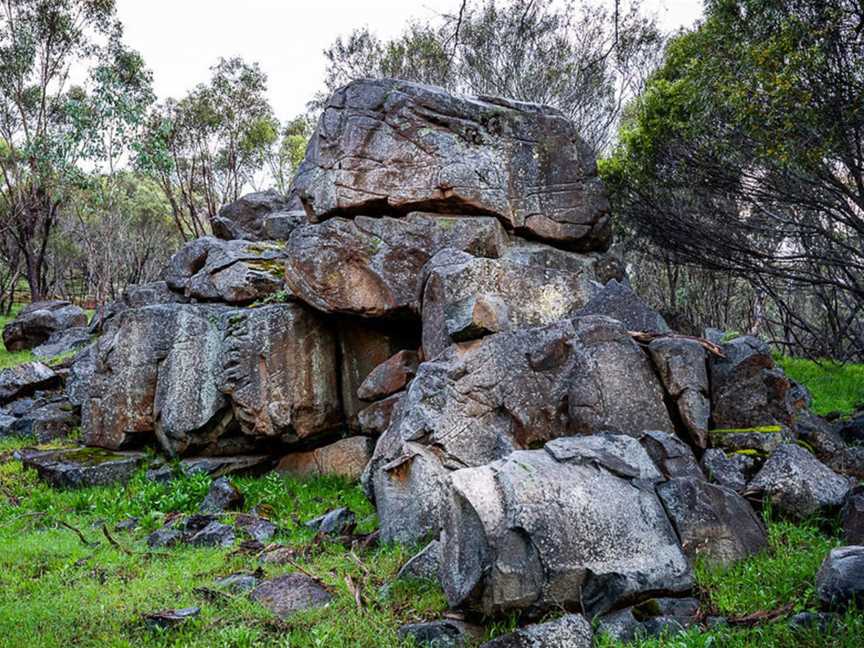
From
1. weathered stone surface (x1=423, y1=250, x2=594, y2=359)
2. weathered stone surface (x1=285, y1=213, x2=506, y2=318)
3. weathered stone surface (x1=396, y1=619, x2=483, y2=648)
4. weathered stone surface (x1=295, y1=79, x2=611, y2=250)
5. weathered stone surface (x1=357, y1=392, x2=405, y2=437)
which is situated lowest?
weathered stone surface (x1=396, y1=619, x2=483, y2=648)

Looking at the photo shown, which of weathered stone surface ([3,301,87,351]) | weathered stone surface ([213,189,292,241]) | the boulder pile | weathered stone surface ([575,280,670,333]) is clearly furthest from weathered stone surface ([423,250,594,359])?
weathered stone surface ([3,301,87,351])

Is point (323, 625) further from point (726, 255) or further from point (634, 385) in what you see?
point (726, 255)

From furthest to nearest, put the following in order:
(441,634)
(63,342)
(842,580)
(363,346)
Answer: (63,342) → (363,346) → (441,634) → (842,580)

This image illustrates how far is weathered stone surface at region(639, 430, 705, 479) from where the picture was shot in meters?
7.52

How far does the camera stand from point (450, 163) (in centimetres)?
1364

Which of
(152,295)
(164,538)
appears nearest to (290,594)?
(164,538)

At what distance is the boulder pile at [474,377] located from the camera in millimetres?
6234

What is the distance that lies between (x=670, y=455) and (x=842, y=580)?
2.35 metres

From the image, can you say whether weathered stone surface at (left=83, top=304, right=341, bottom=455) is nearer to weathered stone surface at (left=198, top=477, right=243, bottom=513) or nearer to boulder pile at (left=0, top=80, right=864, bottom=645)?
boulder pile at (left=0, top=80, right=864, bottom=645)

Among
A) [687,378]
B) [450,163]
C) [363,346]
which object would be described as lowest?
[687,378]

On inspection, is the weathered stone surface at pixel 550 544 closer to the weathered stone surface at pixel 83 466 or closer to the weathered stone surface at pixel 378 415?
the weathered stone surface at pixel 378 415

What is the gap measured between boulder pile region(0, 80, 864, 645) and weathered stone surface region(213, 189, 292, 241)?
53 cm

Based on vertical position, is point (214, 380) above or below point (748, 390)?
above

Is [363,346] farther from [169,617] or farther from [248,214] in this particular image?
[248,214]
